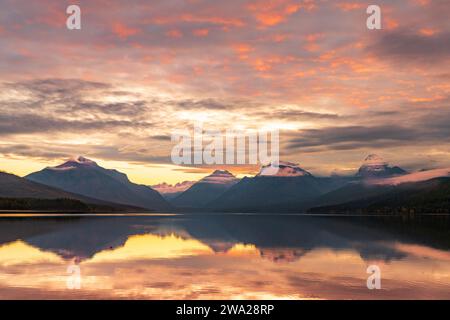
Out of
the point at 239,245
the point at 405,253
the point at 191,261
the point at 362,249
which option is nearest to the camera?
the point at 191,261

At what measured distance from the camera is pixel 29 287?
34344 millimetres

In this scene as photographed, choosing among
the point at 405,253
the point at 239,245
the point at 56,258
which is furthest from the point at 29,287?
the point at 405,253

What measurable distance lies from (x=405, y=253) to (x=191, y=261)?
91.4 ft

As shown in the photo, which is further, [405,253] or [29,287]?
[405,253]

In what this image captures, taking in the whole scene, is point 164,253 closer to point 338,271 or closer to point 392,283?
point 338,271
